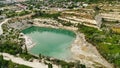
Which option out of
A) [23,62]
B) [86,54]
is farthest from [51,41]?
[23,62]

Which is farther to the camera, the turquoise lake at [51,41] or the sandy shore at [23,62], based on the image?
the turquoise lake at [51,41]

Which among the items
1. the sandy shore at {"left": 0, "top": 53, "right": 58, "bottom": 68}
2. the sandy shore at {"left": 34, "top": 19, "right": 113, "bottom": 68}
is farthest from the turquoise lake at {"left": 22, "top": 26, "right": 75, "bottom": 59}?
the sandy shore at {"left": 0, "top": 53, "right": 58, "bottom": 68}

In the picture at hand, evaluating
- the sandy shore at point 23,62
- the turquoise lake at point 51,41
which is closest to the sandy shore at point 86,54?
the turquoise lake at point 51,41

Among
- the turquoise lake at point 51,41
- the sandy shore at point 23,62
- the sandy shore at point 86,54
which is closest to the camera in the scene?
the sandy shore at point 23,62

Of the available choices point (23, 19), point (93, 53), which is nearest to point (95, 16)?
point (23, 19)

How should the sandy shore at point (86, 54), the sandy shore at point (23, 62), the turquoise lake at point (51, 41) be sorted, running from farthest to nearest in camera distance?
1. the turquoise lake at point (51, 41)
2. the sandy shore at point (86, 54)
3. the sandy shore at point (23, 62)

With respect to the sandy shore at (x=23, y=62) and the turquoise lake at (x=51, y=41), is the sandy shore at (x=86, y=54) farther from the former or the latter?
the sandy shore at (x=23, y=62)

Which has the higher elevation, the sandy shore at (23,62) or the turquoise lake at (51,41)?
the sandy shore at (23,62)

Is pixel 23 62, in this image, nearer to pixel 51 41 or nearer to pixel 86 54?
pixel 86 54

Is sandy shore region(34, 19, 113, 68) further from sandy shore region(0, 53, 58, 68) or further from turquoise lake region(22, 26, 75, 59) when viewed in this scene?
→ sandy shore region(0, 53, 58, 68)
